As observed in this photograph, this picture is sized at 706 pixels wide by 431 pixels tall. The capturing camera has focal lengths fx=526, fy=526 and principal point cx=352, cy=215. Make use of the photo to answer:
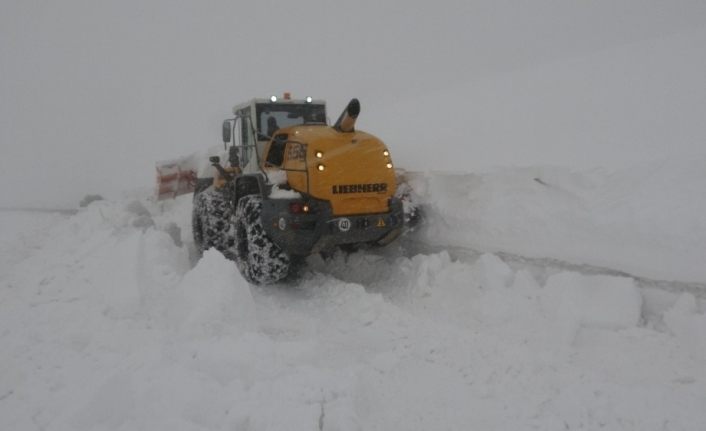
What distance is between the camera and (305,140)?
570cm

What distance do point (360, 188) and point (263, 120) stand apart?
2142 mm

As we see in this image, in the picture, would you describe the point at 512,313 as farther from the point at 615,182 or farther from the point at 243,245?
the point at 243,245

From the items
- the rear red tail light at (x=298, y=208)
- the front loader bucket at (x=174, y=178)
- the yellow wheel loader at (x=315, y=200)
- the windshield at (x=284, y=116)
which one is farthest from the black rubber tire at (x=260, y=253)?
the front loader bucket at (x=174, y=178)

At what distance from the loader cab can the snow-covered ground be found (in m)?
1.65

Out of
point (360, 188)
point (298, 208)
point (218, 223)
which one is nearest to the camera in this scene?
point (298, 208)

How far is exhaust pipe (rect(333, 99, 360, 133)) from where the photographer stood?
220 inches

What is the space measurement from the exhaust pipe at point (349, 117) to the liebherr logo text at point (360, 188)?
685mm

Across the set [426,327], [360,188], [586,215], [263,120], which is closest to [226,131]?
[263,120]

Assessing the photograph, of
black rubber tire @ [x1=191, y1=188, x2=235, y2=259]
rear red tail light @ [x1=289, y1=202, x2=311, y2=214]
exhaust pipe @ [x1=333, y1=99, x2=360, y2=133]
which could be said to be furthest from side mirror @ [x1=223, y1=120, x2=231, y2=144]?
rear red tail light @ [x1=289, y1=202, x2=311, y2=214]

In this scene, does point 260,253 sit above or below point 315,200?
below

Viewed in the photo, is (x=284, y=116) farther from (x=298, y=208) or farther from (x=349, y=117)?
(x=298, y=208)

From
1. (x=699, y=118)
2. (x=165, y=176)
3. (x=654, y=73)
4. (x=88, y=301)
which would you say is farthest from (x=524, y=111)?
(x=88, y=301)

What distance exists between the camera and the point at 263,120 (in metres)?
7.02

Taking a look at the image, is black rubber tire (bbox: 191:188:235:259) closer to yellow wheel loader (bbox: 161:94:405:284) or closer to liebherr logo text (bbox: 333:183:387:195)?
yellow wheel loader (bbox: 161:94:405:284)
